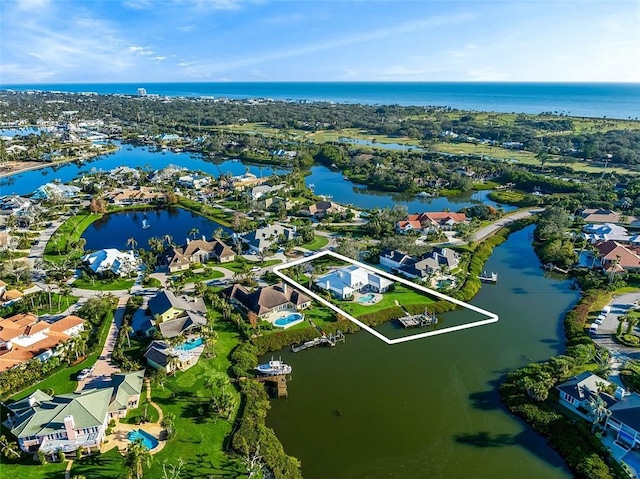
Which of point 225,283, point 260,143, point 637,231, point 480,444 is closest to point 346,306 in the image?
point 225,283

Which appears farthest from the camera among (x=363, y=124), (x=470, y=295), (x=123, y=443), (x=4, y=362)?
(x=363, y=124)

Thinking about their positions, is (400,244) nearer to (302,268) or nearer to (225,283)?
(302,268)

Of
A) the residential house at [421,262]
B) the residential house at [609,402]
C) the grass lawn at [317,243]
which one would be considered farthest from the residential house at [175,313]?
the residential house at [609,402]

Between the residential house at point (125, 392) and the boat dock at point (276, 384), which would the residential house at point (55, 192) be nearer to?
the residential house at point (125, 392)

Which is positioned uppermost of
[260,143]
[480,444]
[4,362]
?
[260,143]

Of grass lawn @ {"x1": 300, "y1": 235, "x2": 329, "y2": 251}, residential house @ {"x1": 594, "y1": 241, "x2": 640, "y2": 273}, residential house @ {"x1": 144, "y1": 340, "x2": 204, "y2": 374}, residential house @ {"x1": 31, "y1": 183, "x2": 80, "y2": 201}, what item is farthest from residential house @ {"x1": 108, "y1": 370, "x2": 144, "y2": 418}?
residential house @ {"x1": 31, "y1": 183, "x2": 80, "y2": 201}
